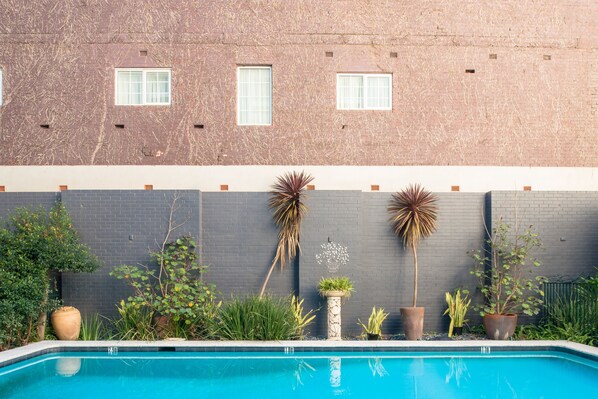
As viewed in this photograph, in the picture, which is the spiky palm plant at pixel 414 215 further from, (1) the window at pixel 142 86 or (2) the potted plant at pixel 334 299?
(1) the window at pixel 142 86

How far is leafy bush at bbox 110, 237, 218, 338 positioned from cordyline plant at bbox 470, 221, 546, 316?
463 cm

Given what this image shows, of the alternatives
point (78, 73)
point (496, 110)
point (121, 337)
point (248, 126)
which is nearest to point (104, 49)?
point (78, 73)

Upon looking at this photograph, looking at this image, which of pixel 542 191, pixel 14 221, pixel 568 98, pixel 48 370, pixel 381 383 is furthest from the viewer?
pixel 568 98

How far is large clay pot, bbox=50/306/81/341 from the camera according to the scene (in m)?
10.6

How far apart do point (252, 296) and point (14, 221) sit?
4.10 meters

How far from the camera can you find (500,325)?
10703 mm

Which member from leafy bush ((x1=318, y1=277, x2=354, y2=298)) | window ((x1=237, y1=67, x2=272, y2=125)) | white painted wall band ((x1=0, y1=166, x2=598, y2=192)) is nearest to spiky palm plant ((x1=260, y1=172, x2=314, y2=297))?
white painted wall band ((x1=0, y1=166, x2=598, y2=192))

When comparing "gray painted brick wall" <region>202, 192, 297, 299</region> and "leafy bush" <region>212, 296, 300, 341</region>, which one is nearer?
"leafy bush" <region>212, 296, 300, 341</region>

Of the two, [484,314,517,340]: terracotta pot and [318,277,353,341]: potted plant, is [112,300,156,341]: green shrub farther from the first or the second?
[484,314,517,340]: terracotta pot

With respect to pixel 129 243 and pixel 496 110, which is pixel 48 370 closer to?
pixel 129 243

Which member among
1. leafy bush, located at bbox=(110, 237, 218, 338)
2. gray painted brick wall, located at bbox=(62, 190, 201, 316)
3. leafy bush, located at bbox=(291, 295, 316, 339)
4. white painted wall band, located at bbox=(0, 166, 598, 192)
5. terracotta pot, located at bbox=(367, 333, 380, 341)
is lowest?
terracotta pot, located at bbox=(367, 333, 380, 341)

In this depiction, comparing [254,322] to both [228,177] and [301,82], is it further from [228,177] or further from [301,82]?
[301,82]

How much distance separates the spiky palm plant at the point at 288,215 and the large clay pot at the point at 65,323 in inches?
122

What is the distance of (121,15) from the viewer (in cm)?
1226
